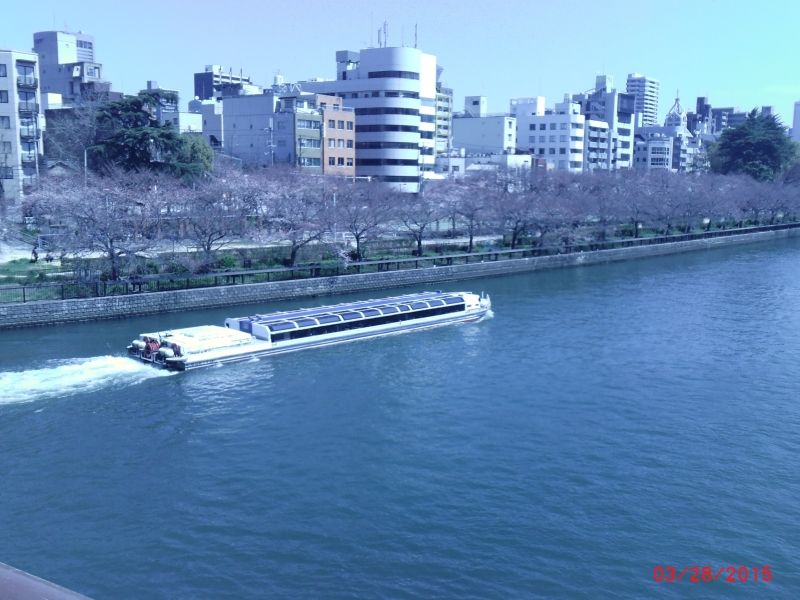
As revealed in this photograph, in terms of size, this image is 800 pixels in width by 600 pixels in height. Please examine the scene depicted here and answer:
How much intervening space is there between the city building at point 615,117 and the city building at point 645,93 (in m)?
55.2

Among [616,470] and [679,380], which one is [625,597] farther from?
[679,380]

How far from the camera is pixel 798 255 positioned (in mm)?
53000

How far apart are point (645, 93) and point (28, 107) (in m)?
135

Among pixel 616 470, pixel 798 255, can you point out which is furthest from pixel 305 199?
pixel 798 255

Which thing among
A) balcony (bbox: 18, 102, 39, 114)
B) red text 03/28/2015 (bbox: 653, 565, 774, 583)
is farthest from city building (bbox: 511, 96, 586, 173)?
red text 03/28/2015 (bbox: 653, 565, 774, 583)

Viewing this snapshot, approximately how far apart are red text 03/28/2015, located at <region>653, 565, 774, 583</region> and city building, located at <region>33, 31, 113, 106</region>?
6131 centimetres

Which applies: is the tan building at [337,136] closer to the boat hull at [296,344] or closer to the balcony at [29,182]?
the balcony at [29,182]

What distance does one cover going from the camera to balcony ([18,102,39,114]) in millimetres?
43625

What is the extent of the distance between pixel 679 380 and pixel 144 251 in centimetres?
2131

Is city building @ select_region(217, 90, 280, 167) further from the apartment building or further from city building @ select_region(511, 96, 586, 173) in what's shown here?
city building @ select_region(511, 96, 586, 173)

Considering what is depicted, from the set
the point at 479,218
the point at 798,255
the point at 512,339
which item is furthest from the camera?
the point at 798,255

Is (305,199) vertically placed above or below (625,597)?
above

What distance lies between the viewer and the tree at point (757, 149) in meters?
80.4

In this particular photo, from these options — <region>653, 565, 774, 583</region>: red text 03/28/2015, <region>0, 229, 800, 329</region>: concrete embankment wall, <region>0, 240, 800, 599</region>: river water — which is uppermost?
<region>0, 229, 800, 329</region>: concrete embankment wall
